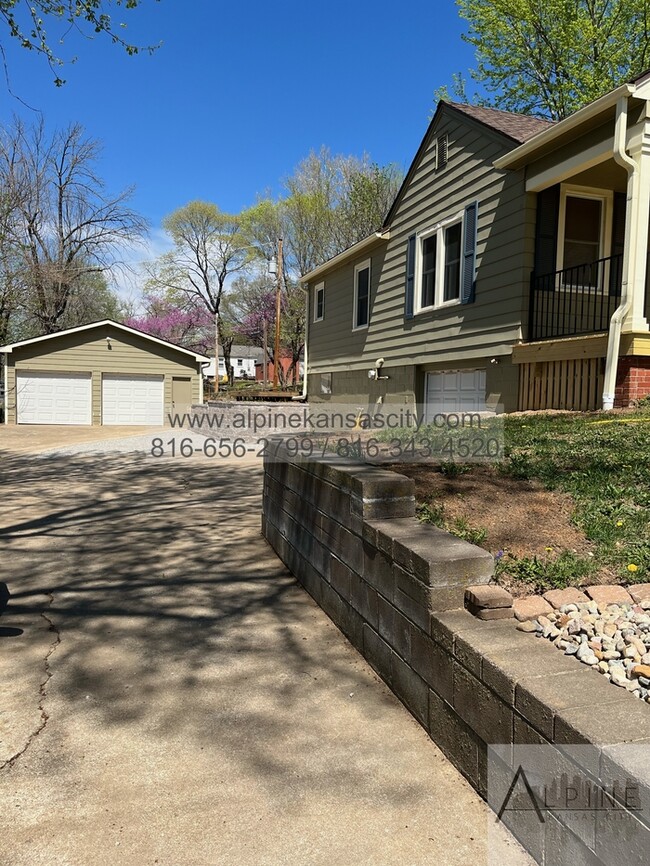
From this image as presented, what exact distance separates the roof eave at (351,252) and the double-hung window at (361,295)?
351mm

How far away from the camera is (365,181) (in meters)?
27.5

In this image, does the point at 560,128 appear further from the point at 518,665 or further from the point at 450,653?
the point at 518,665

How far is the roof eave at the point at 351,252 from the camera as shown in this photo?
13.3m

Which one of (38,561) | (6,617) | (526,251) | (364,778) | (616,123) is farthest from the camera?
(526,251)

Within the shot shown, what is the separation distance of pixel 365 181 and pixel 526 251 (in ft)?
67.2

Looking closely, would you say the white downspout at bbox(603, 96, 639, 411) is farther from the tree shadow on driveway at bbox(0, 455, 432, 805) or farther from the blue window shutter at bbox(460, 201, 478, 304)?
the tree shadow on driveway at bbox(0, 455, 432, 805)

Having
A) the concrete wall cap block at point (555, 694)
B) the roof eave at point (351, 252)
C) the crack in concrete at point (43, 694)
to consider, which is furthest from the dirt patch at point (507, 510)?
the roof eave at point (351, 252)

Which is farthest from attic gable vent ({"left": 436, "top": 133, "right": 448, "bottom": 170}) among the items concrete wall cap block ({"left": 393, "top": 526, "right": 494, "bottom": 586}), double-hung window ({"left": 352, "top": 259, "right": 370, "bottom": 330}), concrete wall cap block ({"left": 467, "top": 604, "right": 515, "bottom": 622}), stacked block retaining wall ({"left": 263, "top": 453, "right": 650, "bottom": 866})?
concrete wall cap block ({"left": 467, "top": 604, "right": 515, "bottom": 622})

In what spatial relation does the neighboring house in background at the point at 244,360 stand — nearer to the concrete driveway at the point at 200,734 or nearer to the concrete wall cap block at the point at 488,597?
the concrete driveway at the point at 200,734

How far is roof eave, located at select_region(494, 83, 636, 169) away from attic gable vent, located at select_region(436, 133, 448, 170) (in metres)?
1.84

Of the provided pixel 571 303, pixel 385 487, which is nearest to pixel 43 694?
pixel 385 487

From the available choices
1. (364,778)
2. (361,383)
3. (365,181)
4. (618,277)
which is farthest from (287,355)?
(364,778)

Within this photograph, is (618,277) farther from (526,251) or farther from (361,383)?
(361,383)

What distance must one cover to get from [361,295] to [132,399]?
35.0 feet
